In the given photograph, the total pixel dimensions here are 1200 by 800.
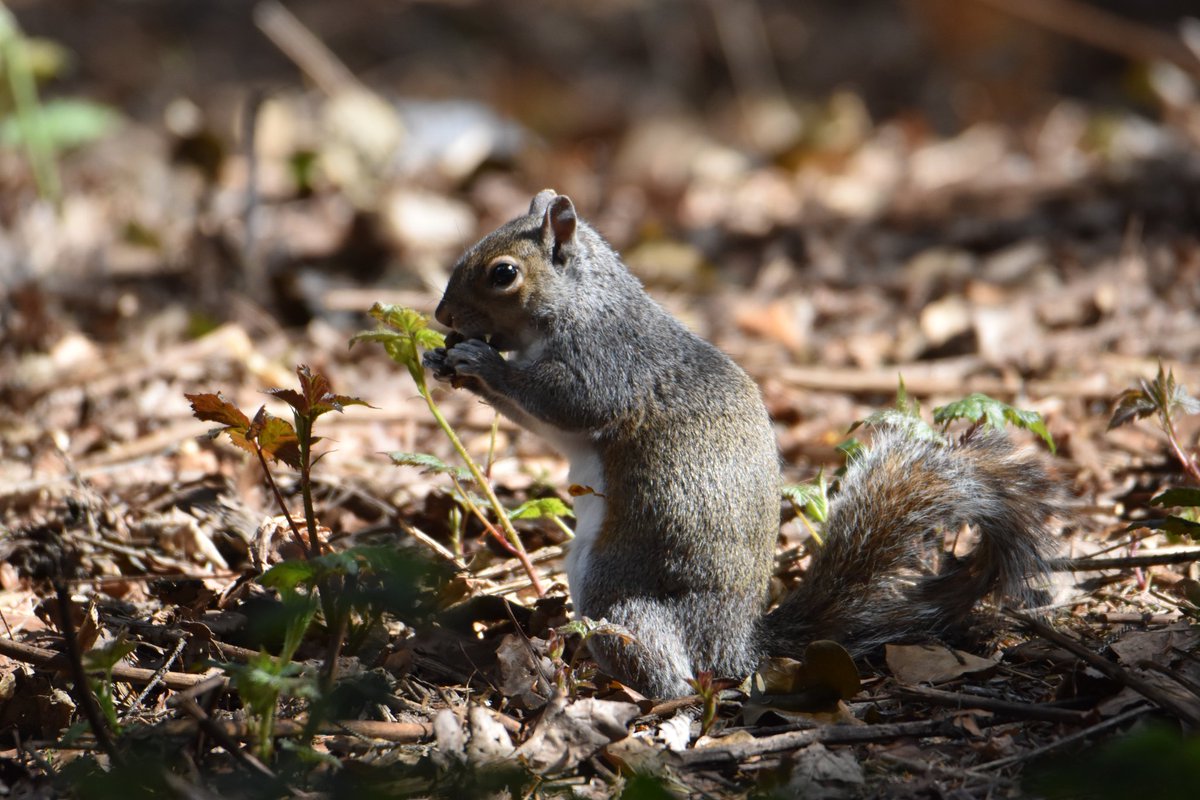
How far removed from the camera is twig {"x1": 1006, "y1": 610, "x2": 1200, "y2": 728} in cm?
216

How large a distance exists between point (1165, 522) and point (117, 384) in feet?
11.4

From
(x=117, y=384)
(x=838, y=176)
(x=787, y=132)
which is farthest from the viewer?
(x=787, y=132)

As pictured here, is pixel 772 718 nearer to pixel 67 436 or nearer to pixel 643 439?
pixel 643 439

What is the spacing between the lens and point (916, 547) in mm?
2760

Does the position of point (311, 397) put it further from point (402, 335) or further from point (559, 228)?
point (559, 228)

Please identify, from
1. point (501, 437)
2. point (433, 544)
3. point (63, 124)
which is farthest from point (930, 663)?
point (63, 124)

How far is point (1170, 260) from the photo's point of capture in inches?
210

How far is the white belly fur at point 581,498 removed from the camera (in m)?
2.83

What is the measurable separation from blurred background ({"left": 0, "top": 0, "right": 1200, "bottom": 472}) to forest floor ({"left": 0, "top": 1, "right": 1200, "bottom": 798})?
29 mm

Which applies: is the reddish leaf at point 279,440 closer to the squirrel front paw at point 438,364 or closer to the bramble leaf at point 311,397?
the bramble leaf at point 311,397

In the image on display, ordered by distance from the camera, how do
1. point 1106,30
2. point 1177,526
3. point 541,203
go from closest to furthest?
point 1177,526, point 541,203, point 1106,30

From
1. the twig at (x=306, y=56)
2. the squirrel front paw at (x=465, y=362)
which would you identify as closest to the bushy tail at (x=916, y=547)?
the squirrel front paw at (x=465, y=362)

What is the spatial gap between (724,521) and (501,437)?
5.34 feet

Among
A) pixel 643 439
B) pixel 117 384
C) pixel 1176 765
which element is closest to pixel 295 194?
pixel 117 384
